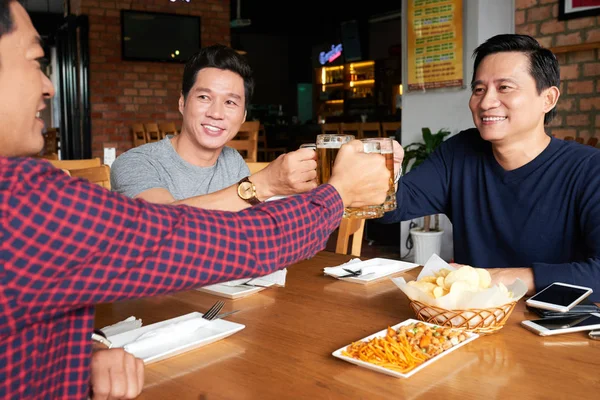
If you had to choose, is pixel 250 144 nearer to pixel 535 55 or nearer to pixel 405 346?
pixel 535 55

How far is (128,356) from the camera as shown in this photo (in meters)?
0.93

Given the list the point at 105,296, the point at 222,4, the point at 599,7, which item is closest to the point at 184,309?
the point at 105,296

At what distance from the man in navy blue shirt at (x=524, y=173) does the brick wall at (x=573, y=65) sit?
2.04 metres

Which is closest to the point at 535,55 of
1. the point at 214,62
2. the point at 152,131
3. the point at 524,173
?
the point at 524,173

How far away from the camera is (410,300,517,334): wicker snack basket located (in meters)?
1.11

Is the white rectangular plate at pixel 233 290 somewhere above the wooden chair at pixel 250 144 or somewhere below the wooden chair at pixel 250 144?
below

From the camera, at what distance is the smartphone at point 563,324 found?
1.13m

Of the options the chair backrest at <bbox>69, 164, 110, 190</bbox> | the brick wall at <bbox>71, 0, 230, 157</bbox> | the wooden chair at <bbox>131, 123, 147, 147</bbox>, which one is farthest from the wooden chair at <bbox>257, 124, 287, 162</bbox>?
the chair backrest at <bbox>69, 164, 110, 190</bbox>

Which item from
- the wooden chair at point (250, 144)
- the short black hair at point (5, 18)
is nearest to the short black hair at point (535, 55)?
the short black hair at point (5, 18)

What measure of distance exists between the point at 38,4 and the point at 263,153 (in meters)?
5.14

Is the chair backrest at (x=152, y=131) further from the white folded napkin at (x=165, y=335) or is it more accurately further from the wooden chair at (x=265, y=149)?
the white folded napkin at (x=165, y=335)

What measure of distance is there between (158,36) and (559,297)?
6881 mm

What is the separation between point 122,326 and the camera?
1.21 m

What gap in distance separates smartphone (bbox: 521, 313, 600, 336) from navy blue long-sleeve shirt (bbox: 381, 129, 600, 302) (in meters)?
0.42
